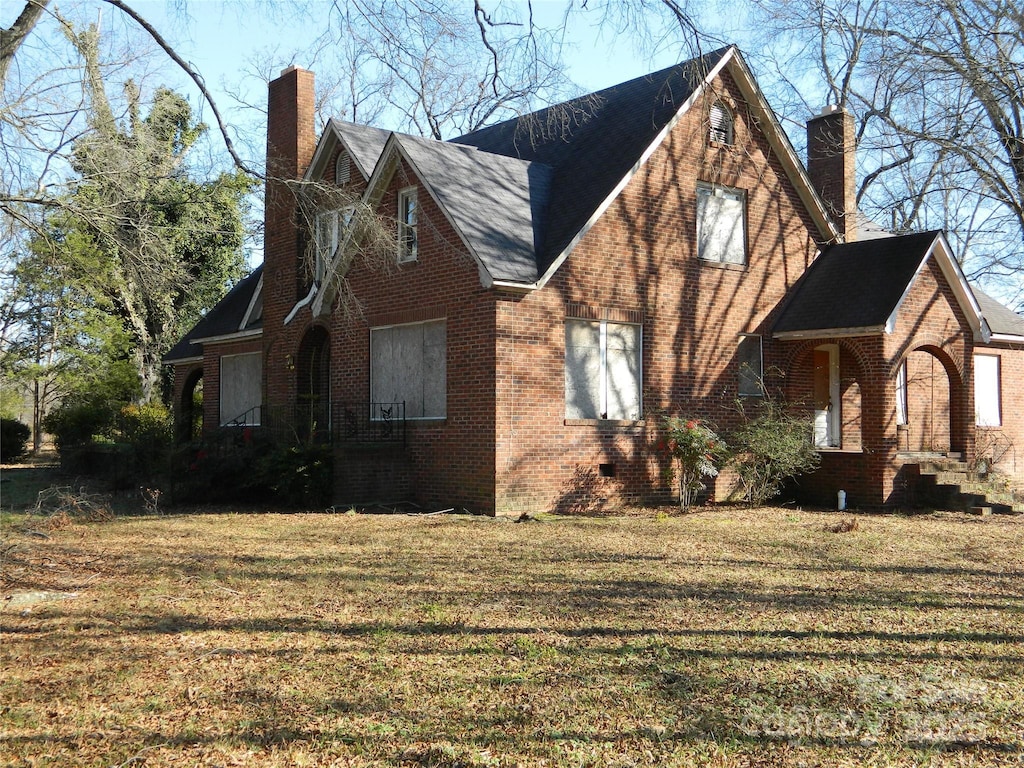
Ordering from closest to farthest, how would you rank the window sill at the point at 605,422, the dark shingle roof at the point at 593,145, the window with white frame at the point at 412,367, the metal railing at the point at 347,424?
1. the window sill at the point at 605,422
2. the dark shingle roof at the point at 593,145
3. the window with white frame at the point at 412,367
4. the metal railing at the point at 347,424

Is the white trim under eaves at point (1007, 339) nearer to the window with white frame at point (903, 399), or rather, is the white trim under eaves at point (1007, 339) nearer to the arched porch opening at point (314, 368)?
the window with white frame at point (903, 399)

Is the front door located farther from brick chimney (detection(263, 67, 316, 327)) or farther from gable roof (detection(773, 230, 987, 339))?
brick chimney (detection(263, 67, 316, 327))

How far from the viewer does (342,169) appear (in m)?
18.5

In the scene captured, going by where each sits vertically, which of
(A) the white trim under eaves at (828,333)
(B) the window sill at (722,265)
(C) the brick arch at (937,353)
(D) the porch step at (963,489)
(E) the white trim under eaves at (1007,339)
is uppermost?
(B) the window sill at (722,265)

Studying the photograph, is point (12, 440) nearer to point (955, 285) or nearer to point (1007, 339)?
point (955, 285)

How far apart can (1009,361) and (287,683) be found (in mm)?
20342

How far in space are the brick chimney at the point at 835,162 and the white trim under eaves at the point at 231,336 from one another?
12.3m

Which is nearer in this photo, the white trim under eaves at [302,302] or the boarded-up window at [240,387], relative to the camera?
the white trim under eaves at [302,302]

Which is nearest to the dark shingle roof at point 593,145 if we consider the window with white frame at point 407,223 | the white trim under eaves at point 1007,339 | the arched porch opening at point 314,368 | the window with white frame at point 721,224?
the window with white frame at point 721,224

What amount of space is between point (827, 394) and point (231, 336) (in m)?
13.1

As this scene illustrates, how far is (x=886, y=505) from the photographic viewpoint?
53.6 ft

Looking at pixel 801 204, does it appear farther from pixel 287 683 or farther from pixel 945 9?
pixel 287 683

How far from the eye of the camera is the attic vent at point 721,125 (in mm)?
17594

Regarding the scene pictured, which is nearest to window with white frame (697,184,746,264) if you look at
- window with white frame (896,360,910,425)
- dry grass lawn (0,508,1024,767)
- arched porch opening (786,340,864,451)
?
arched porch opening (786,340,864,451)
